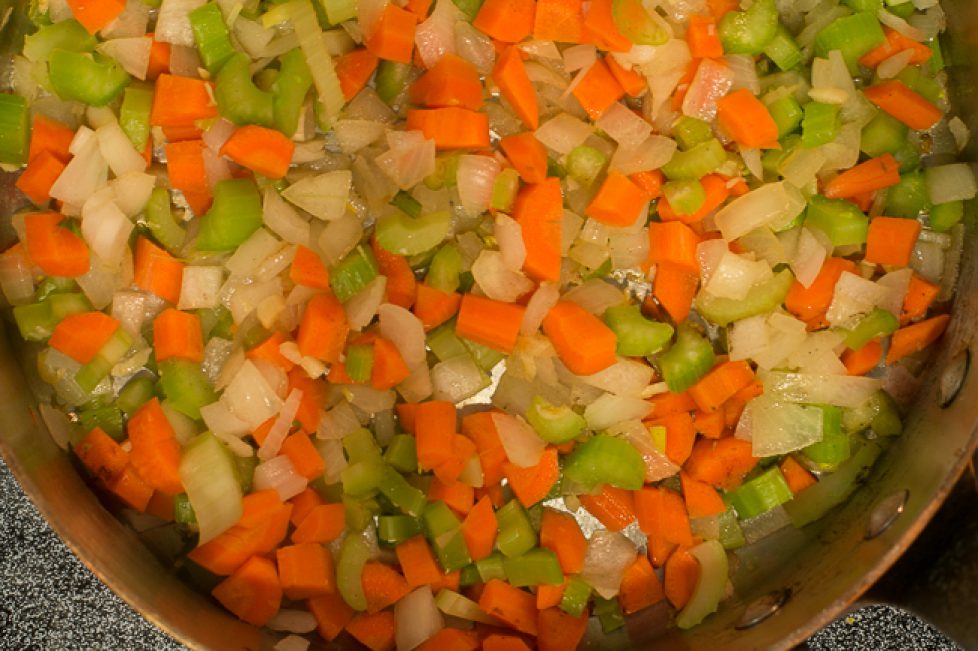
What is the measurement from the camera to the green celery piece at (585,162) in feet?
6.84

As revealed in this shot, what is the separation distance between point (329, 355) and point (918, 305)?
146 cm

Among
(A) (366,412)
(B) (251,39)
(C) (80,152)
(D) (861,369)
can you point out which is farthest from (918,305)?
(C) (80,152)

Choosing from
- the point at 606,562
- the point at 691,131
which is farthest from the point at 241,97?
the point at 606,562

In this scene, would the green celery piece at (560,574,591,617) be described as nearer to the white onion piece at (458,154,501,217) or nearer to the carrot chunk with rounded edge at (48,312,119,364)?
the white onion piece at (458,154,501,217)

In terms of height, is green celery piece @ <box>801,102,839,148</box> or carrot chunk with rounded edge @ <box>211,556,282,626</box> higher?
green celery piece @ <box>801,102,839,148</box>

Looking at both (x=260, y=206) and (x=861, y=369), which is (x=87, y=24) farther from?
(x=861, y=369)

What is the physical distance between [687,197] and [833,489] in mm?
824

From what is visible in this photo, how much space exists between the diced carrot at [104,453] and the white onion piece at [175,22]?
0.95 metres

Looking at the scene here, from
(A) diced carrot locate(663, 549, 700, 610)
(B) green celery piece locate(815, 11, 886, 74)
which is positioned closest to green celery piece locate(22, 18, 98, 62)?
(B) green celery piece locate(815, 11, 886, 74)

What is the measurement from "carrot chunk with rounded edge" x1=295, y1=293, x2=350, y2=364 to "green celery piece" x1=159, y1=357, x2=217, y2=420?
256 mm

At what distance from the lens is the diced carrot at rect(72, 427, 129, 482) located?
206cm

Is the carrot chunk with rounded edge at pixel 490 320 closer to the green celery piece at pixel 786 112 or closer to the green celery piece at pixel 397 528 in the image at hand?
the green celery piece at pixel 397 528

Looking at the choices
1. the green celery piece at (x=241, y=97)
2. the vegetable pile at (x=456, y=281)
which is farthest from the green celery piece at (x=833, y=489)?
the green celery piece at (x=241, y=97)

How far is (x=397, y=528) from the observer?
6.80ft
